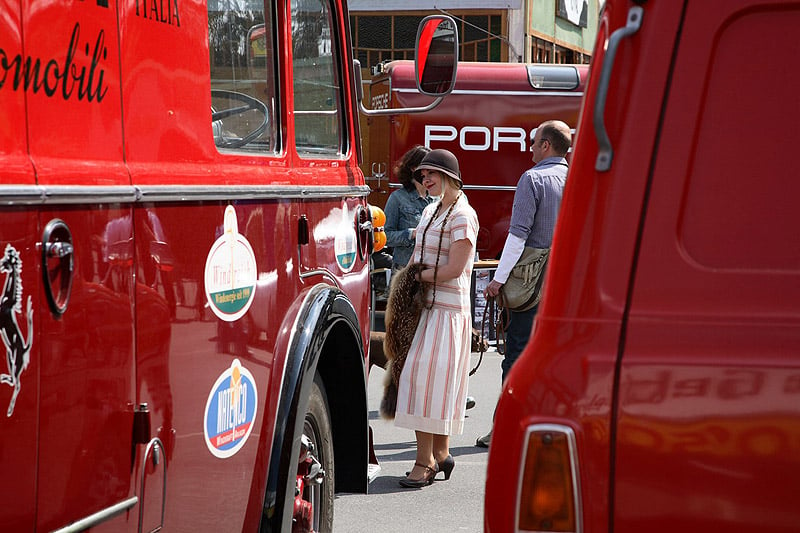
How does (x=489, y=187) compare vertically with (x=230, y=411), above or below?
below

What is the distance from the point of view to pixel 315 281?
4.04 m

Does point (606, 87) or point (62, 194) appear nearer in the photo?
point (606, 87)

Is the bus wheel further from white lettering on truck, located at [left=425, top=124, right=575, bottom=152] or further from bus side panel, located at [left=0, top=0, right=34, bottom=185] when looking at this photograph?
white lettering on truck, located at [left=425, top=124, right=575, bottom=152]

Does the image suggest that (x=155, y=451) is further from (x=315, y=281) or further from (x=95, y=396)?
(x=315, y=281)

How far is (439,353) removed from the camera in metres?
6.11

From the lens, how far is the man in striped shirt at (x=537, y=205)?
6.83 metres

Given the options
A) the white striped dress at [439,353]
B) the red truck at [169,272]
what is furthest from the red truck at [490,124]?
the red truck at [169,272]

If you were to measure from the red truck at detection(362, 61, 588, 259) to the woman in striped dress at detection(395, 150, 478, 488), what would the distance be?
7480mm

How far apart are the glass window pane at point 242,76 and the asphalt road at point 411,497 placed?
97.2 inches

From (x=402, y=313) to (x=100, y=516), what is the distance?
12.4ft

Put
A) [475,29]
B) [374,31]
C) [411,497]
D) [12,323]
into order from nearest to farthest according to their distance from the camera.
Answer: [12,323] < [411,497] < [475,29] < [374,31]

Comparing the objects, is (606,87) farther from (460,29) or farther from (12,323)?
(460,29)

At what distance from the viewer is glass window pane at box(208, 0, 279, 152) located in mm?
3211

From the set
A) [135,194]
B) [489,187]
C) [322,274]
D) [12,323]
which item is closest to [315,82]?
[322,274]
